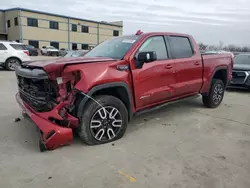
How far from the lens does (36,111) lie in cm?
337

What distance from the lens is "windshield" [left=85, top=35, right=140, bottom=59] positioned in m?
3.86

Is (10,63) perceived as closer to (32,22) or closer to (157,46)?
(157,46)

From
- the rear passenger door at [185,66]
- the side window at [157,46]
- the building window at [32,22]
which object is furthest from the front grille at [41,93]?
the building window at [32,22]

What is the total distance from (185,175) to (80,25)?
46564mm

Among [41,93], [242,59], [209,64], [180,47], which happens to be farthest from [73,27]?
[41,93]

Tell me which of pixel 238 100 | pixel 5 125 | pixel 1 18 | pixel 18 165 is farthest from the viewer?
pixel 1 18

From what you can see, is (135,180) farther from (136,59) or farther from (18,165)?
(136,59)

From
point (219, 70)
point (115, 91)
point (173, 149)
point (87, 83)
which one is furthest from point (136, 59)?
point (219, 70)

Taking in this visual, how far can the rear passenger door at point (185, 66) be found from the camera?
4516 millimetres

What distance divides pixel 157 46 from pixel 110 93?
1.37m

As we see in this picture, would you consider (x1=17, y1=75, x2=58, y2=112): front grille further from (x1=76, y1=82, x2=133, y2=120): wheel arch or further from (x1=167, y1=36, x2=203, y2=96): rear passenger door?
(x1=167, y1=36, x2=203, y2=96): rear passenger door

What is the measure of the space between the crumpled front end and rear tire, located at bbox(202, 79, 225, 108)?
12.6 ft

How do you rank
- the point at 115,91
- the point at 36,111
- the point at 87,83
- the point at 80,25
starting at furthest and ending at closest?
the point at 80,25, the point at 115,91, the point at 36,111, the point at 87,83

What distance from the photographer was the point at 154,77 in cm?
398
